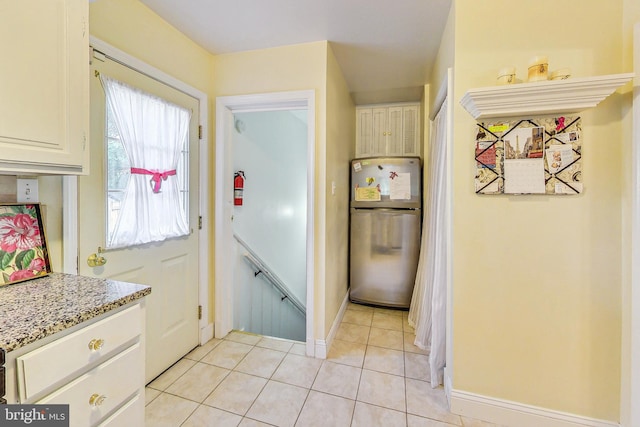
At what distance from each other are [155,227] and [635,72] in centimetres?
264

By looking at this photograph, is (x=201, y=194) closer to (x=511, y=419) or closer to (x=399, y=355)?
(x=399, y=355)

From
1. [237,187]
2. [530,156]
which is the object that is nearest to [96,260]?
[237,187]

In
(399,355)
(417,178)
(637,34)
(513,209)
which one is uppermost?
(637,34)

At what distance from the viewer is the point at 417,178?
9.15 ft

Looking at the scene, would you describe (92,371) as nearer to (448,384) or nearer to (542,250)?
(448,384)

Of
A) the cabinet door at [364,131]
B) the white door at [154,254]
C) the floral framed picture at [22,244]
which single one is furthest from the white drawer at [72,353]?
the cabinet door at [364,131]

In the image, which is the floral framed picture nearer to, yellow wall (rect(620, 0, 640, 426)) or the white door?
the white door

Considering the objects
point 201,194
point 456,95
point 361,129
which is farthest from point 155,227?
A: point 361,129

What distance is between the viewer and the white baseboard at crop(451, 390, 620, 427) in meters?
1.37

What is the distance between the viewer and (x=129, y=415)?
99 centimetres

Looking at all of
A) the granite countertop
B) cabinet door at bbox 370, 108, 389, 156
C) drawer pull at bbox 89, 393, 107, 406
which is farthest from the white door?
cabinet door at bbox 370, 108, 389, 156

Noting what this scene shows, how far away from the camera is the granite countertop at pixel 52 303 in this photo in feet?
2.36

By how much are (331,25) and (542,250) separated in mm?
1877

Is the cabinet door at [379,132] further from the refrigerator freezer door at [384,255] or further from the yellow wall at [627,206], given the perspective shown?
the yellow wall at [627,206]
